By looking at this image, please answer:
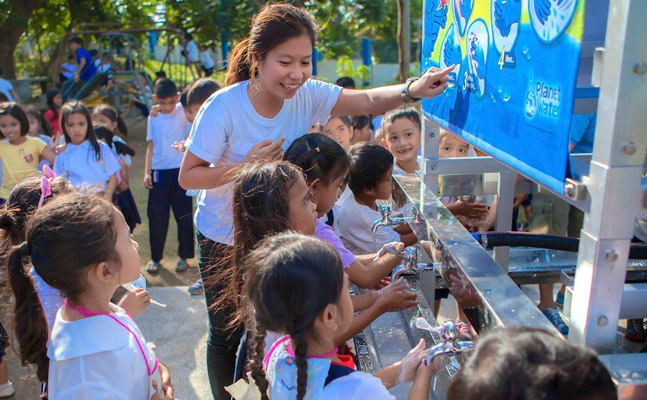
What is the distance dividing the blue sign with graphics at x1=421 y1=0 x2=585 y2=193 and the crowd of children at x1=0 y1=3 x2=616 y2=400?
154 millimetres

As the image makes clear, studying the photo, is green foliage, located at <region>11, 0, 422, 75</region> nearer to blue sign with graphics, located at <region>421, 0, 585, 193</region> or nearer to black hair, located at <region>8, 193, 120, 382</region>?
blue sign with graphics, located at <region>421, 0, 585, 193</region>

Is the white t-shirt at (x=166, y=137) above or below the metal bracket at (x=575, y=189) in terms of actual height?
below

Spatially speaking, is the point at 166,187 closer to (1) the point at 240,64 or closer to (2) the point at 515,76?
(1) the point at 240,64

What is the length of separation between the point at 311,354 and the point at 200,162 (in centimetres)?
85

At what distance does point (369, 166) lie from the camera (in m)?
2.38

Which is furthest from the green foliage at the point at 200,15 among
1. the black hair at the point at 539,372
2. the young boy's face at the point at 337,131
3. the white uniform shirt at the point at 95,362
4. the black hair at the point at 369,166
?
the black hair at the point at 539,372

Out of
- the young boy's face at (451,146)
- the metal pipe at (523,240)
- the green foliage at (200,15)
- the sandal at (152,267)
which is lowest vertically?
the sandal at (152,267)

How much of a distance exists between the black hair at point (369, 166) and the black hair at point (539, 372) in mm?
Result: 1523

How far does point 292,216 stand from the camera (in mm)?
1589

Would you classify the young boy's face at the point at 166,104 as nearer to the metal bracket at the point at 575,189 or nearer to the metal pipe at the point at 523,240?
the metal pipe at the point at 523,240

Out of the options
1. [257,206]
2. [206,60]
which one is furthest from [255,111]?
[206,60]

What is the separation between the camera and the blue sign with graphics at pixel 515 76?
3.13ft

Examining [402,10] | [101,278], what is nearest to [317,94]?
[101,278]

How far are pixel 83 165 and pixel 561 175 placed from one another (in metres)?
3.69
